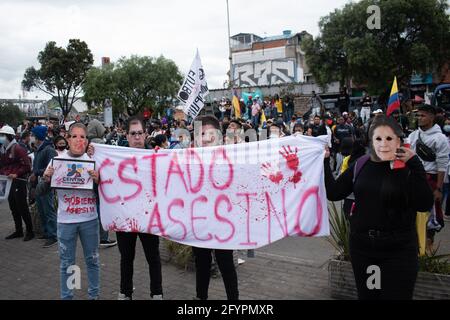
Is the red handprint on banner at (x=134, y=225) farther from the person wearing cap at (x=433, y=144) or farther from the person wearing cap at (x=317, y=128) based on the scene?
the person wearing cap at (x=317, y=128)

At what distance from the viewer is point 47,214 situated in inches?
268

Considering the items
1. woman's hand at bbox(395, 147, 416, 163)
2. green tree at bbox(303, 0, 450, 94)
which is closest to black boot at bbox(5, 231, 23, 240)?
woman's hand at bbox(395, 147, 416, 163)

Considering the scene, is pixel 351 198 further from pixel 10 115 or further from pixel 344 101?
pixel 10 115

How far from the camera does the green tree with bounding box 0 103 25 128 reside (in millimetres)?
36184

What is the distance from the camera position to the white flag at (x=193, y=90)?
768 cm

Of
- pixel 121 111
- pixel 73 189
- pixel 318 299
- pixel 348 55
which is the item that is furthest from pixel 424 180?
pixel 121 111

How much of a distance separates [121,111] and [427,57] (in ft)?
92.6

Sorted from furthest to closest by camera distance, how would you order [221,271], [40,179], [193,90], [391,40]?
[391,40], [193,90], [40,179], [221,271]

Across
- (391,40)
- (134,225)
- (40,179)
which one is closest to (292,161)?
(134,225)

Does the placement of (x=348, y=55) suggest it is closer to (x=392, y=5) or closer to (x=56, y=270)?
(x=392, y=5)

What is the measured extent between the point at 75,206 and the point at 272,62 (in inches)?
2185

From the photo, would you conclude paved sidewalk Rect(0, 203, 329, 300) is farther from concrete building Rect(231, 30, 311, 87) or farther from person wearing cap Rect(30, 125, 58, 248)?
concrete building Rect(231, 30, 311, 87)

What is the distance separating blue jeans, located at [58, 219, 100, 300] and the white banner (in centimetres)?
29
